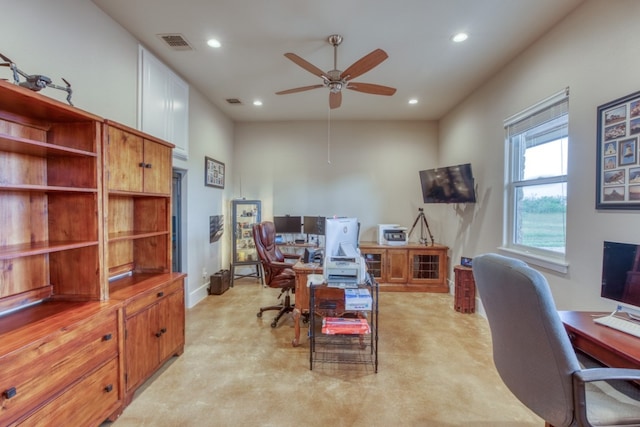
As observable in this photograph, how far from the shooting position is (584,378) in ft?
3.44

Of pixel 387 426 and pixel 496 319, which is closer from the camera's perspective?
pixel 496 319

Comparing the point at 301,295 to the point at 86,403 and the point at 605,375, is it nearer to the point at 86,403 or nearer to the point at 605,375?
the point at 86,403

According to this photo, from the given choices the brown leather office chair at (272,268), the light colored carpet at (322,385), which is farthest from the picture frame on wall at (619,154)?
the brown leather office chair at (272,268)

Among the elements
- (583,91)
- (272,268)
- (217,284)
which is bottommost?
(217,284)

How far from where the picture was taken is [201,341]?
112 inches

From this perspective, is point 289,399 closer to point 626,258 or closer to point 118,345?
point 118,345

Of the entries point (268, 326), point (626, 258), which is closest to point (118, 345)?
point (268, 326)

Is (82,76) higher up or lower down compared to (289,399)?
higher up

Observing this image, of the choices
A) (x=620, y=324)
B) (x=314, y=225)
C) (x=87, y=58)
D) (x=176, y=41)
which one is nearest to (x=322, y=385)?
(x=620, y=324)

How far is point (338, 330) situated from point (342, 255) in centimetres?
66

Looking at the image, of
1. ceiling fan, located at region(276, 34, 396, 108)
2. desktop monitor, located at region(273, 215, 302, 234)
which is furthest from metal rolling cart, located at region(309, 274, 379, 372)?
desktop monitor, located at region(273, 215, 302, 234)

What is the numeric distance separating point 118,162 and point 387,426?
8.51 ft

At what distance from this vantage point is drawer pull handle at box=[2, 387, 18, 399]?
47.0 inches

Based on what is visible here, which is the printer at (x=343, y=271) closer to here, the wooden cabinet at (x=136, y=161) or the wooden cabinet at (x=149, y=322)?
the wooden cabinet at (x=149, y=322)
